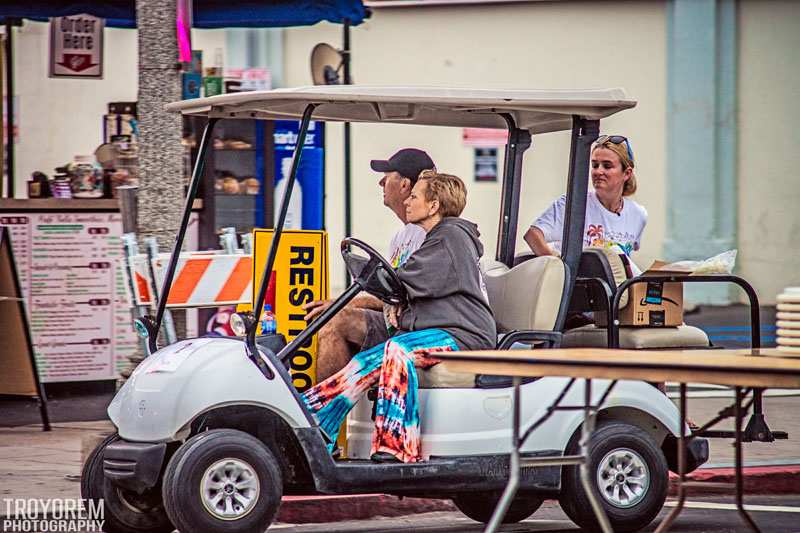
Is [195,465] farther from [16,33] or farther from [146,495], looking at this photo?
[16,33]

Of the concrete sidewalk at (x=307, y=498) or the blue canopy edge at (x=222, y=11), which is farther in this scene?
the blue canopy edge at (x=222, y=11)

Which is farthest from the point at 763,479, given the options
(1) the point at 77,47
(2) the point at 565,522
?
(1) the point at 77,47

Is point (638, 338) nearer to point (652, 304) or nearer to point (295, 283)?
point (652, 304)

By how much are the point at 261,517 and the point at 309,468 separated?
0.32 m

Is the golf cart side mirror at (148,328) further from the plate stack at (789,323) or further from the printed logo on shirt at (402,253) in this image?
the plate stack at (789,323)

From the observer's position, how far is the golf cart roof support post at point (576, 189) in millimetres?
7340

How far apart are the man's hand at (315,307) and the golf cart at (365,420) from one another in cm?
13

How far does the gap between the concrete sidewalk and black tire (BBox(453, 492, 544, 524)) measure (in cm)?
44

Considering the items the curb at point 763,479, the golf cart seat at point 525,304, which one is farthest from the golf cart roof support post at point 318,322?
the curb at point 763,479

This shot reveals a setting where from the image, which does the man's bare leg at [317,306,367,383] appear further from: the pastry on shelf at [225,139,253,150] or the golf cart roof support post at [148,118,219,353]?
the pastry on shelf at [225,139,253,150]

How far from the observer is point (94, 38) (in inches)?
491

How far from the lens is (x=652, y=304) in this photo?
7707 mm

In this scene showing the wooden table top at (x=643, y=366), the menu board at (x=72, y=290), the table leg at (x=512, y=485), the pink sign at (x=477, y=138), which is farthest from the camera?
the pink sign at (x=477, y=138)

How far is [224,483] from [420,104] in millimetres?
1978
